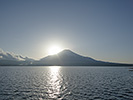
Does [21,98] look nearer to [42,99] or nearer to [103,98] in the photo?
[42,99]

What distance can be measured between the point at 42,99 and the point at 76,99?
29.7ft

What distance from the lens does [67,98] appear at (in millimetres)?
32969

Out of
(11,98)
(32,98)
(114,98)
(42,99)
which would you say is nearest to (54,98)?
(42,99)

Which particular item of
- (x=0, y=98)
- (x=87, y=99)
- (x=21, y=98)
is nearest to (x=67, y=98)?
(x=87, y=99)

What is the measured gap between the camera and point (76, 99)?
3192cm

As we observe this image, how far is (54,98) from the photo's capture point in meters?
33.1

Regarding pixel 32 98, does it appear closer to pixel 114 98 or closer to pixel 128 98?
pixel 114 98

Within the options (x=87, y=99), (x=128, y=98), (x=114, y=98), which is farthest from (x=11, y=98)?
(x=128, y=98)

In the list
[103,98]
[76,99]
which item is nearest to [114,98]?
[103,98]

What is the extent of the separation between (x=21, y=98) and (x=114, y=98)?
996 inches

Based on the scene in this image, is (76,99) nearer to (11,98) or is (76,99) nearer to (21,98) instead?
(21,98)

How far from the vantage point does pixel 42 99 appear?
31984mm

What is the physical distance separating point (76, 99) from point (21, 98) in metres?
14.8

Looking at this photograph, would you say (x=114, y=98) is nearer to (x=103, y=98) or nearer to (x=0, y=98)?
(x=103, y=98)
